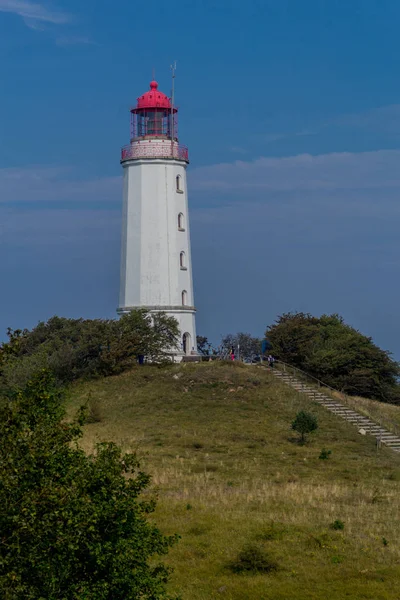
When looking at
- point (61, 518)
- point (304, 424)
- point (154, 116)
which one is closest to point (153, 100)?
point (154, 116)

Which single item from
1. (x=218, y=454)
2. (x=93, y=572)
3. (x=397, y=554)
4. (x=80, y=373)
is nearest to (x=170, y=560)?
(x=397, y=554)

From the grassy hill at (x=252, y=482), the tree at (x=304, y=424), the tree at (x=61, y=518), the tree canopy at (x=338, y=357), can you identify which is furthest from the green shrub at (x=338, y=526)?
the tree canopy at (x=338, y=357)

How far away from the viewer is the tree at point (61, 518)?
45.4ft

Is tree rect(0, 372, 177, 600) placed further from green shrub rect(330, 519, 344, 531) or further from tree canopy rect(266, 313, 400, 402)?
tree canopy rect(266, 313, 400, 402)

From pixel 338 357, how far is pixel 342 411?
6.00 m

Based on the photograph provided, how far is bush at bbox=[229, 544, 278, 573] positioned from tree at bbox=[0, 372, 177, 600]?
291 inches

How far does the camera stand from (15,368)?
48438 millimetres

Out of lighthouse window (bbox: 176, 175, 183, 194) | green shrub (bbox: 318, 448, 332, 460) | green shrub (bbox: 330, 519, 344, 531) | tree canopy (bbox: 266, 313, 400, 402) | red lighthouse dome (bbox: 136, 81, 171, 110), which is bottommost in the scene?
green shrub (bbox: 330, 519, 344, 531)

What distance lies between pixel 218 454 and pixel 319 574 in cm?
1436

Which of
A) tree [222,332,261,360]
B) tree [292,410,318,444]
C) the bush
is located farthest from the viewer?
tree [222,332,261,360]

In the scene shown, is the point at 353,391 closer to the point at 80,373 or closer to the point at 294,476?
the point at 80,373

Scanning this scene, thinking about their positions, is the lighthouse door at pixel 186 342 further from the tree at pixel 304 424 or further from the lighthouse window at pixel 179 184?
the tree at pixel 304 424

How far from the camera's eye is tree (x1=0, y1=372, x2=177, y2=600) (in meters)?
13.8

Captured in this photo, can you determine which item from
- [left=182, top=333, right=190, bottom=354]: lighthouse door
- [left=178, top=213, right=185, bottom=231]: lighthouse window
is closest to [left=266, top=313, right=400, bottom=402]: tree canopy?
[left=182, top=333, right=190, bottom=354]: lighthouse door
